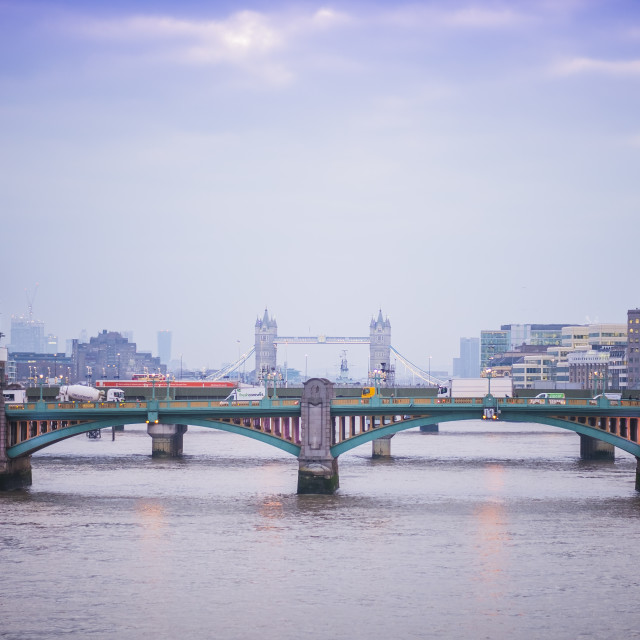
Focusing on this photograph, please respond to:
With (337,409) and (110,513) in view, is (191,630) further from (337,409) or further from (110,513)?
(337,409)

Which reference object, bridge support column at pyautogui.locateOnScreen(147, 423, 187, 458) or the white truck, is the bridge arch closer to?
bridge support column at pyautogui.locateOnScreen(147, 423, 187, 458)

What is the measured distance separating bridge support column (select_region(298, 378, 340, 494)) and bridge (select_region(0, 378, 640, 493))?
6 cm

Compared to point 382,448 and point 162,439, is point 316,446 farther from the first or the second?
point 162,439

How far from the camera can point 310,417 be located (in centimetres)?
8775

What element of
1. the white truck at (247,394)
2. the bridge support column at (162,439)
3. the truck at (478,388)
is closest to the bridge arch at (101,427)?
the truck at (478,388)

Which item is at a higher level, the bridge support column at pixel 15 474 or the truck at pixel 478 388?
the truck at pixel 478 388

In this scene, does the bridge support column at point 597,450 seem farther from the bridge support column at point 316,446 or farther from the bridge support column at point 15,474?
the bridge support column at point 15,474

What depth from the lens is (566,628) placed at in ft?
170

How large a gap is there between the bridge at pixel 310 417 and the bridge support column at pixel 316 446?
0.06 metres

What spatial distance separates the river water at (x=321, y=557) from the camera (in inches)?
2085

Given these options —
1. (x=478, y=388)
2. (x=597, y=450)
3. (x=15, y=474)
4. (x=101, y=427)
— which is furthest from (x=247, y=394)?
(x=101, y=427)

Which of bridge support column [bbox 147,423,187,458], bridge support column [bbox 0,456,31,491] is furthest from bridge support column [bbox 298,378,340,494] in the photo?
bridge support column [bbox 147,423,187,458]

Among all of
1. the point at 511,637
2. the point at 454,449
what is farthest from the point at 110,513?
the point at 454,449

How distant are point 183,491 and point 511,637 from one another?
4742cm
